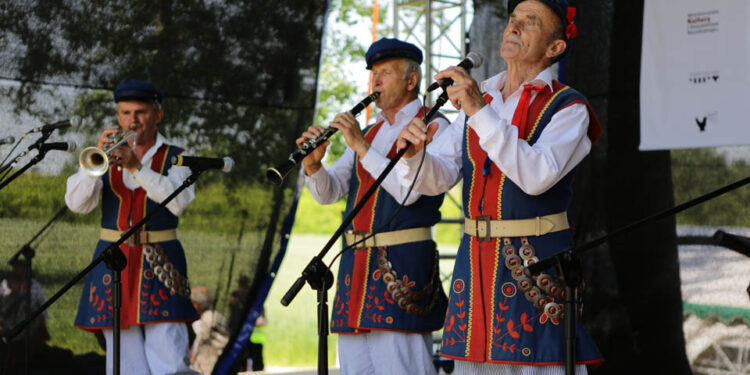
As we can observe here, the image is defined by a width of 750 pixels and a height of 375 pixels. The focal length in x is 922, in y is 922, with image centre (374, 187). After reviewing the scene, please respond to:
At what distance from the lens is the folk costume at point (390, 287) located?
11.6ft

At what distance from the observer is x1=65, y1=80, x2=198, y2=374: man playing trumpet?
409 centimetres

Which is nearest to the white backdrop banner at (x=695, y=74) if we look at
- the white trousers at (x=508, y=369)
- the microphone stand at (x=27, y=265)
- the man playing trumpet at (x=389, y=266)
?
the man playing trumpet at (x=389, y=266)

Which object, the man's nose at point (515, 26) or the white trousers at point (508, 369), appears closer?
the white trousers at point (508, 369)

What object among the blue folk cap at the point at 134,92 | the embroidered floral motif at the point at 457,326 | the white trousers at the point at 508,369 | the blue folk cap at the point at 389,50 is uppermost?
the blue folk cap at the point at 389,50

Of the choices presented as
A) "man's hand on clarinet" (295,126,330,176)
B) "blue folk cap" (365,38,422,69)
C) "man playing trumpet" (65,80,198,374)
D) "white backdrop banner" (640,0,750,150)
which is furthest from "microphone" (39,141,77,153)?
"white backdrop banner" (640,0,750,150)

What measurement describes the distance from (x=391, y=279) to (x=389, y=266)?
5 centimetres

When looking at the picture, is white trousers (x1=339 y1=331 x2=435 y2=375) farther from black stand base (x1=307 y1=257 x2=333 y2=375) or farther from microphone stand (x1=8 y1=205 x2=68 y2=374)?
microphone stand (x1=8 y1=205 x2=68 y2=374)

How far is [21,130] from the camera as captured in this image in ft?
14.6

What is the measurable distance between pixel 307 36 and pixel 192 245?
4.45 ft

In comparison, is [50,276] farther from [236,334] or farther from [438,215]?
[438,215]

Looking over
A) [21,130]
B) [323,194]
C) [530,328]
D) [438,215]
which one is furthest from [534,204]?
[21,130]

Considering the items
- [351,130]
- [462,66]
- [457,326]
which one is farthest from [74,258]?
[462,66]

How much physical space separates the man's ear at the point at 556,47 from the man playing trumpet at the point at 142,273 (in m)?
1.93

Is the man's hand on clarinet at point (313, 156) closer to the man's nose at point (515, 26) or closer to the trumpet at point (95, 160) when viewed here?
the trumpet at point (95, 160)
